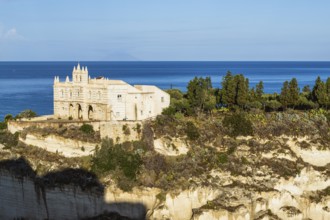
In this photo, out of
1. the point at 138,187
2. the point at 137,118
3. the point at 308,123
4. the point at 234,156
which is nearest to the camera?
the point at 138,187

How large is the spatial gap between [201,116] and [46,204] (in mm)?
21928

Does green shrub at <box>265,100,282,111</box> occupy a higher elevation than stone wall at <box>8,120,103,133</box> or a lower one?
higher

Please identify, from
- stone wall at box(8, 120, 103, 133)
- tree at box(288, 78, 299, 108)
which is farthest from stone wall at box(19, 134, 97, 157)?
tree at box(288, 78, 299, 108)

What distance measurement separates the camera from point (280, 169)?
5519 cm

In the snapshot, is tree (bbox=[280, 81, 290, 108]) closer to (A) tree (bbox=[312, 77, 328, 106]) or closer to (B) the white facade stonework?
(A) tree (bbox=[312, 77, 328, 106])

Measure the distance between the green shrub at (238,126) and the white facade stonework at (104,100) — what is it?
11188 mm

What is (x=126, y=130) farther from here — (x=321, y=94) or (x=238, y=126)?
(x=321, y=94)

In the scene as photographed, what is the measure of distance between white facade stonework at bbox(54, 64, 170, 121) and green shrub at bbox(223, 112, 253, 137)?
440 inches

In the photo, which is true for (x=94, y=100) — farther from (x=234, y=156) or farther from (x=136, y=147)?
(x=234, y=156)

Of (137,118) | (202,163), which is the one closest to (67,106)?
(137,118)

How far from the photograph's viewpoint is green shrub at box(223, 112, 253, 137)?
58619 millimetres

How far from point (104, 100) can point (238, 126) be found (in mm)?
17027

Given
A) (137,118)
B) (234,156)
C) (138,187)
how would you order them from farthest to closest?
(137,118) → (234,156) → (138,187)

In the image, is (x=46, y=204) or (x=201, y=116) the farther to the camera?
(x=201, y=116)
